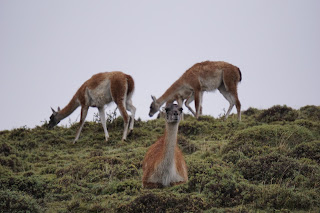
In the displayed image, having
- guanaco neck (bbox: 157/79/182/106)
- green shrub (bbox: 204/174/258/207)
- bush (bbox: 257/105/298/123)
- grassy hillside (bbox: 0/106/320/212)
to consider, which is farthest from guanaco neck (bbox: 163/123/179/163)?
guanaco neck (bbox: 157/79/182/106)

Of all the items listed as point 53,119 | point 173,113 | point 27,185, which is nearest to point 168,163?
point 173,113

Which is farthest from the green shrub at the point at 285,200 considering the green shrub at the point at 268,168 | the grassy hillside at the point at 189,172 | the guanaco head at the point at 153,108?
the guanaco head at the point at 153,108

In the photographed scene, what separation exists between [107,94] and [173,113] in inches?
324

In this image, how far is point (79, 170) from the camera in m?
9.87

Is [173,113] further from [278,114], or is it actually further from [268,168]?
[278,114]

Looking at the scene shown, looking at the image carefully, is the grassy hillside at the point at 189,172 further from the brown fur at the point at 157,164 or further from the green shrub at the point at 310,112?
the brown fur at the point at 157,164

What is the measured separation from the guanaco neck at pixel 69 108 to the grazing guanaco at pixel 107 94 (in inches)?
16.1

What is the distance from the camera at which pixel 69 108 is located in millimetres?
16625

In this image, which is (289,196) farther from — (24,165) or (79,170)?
(24,165)

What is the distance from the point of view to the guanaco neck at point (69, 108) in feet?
53.9

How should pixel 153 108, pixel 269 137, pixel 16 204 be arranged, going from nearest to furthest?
1. pixel 16 204
2. pixel 269 137
3. pixel 153 108

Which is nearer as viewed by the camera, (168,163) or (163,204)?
(163,204)

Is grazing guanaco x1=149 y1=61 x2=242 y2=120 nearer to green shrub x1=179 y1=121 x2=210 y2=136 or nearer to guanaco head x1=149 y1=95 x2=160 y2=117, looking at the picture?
guanaco head x1=149 y1=95 x2=160 y2=117

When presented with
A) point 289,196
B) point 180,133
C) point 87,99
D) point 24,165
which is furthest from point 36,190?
point 87,99
